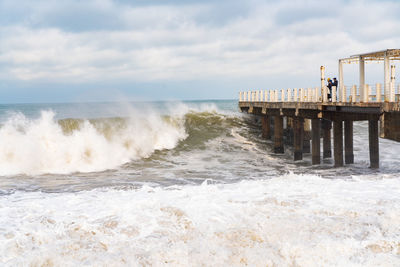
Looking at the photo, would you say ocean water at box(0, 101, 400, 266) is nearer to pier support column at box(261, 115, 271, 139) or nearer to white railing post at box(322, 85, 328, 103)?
white railing post at box(322, 85, 328, 103)

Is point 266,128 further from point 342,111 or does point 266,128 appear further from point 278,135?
Result: point 342,111

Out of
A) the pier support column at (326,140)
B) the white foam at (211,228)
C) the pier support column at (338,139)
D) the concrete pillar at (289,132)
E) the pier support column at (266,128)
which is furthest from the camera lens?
the pier support column at (266,128)

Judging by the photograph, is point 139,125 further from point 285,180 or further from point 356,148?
point 285,180

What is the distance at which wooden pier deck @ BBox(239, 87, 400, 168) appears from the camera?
41.8 ft

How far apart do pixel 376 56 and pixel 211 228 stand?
11674 mm

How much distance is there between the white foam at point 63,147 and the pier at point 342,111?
7.07m

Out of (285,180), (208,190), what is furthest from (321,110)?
(208,190)

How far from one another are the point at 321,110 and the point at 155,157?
815 centimetres

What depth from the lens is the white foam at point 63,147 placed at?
1659cm

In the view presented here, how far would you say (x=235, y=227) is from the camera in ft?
21.3

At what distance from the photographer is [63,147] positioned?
18.3 m

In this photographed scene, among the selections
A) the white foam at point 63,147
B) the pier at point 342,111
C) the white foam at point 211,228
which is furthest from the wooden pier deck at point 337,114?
the white foam at point 63,147

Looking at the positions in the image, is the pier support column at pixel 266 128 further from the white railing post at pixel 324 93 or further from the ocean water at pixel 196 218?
the ocean water at pixel 196 218

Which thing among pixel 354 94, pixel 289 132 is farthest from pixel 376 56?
pixel 289 132
